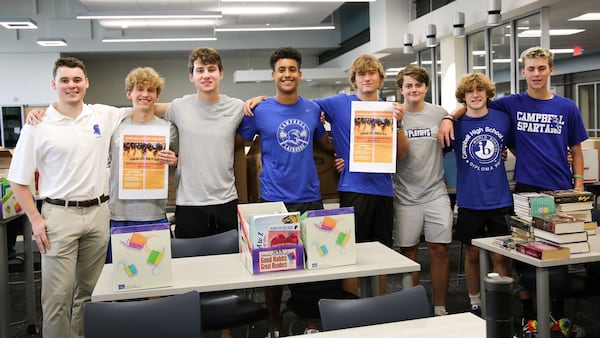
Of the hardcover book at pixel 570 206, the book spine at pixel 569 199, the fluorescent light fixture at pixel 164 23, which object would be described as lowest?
the hardcover book at pixel 570 206

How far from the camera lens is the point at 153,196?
121 inches

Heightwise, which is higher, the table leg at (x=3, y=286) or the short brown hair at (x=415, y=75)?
the short brown hair at (x=415, y=75)

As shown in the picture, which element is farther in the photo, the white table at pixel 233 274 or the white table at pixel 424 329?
the white table at pixel 233 274

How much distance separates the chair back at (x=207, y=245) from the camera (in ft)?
9.79

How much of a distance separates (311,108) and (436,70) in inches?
328

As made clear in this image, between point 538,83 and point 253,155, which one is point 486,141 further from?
point 253,155

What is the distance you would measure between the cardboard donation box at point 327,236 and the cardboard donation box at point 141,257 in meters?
0.62

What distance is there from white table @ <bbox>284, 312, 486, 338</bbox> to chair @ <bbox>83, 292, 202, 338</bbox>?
21.4 inches

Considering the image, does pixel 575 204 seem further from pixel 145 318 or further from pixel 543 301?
pixel 145 318

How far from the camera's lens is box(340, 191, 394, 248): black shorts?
331 cm

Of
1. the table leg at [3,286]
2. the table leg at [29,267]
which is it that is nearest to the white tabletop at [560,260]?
the table leg at [3,286]

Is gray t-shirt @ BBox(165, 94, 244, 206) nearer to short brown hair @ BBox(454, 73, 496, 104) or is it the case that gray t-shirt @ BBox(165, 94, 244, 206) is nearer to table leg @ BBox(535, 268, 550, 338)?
short brown hair @ BBox(454, 73, 496, 104)

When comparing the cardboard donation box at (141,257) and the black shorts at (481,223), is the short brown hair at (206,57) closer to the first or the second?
the cardboard donation box at (141,257)

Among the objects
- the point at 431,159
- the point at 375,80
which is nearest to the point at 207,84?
the point at 375,80
